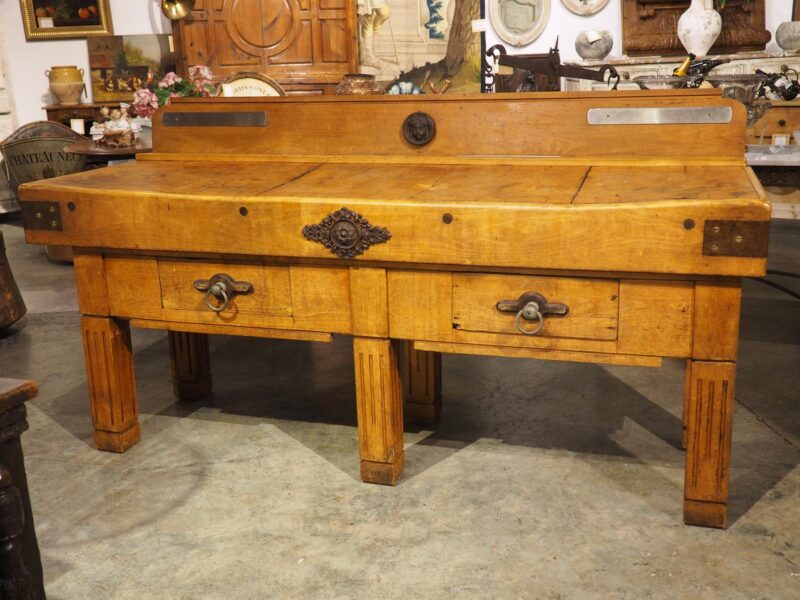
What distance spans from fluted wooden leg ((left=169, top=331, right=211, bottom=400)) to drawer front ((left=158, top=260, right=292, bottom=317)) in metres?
0.67

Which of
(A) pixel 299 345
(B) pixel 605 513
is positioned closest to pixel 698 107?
(B) pixel 605 513

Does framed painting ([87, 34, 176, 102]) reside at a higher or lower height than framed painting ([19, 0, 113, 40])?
lower

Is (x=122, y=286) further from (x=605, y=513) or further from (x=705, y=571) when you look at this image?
(x=705, y=571)

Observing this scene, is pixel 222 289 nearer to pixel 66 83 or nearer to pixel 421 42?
pixel 66 83

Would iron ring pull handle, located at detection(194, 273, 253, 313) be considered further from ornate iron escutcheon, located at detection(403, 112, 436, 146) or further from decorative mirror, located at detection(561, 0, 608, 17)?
decorative mirror, located at detection(561, 0, 608, 17)

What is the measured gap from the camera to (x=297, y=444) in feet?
9.40

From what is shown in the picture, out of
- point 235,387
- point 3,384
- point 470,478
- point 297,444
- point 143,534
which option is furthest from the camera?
point 235,387

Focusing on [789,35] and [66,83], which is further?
[66,83]

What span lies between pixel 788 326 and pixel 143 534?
2.94 m

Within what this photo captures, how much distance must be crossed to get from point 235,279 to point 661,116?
49.0 inches

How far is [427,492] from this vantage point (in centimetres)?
252

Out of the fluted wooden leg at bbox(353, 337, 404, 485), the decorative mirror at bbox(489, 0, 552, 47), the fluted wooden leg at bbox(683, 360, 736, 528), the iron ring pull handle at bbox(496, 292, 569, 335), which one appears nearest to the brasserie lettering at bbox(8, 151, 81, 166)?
the decorative mirror at bbox(489, 0, 552, 47)

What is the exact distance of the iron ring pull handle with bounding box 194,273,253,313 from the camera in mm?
2467

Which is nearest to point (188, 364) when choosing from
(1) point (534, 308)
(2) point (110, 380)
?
(2) point (110, 380)
